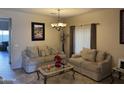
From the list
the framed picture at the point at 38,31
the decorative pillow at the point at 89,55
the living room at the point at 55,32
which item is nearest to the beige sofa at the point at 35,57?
the living room at the point at 55,32

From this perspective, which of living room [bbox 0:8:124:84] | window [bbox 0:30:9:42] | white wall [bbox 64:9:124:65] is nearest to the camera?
white wall [bbox 64:9:124:65]

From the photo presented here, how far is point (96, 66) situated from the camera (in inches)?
156

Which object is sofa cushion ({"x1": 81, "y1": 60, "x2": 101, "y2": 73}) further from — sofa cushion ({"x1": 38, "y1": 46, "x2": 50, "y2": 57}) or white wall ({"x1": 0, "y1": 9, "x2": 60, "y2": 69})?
white wall ({"x1": 0, "y1": 9, "x2": 60, "y2": 69})

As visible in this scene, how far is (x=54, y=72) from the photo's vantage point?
3676 millimetres

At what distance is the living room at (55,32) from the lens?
14.2 ft

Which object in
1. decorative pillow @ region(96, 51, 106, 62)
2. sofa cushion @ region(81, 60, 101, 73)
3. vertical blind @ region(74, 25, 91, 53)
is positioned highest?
vertical blind @ region(74, 25, 91, 53)

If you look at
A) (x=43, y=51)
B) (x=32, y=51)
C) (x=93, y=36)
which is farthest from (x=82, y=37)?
(x=32, y=51)

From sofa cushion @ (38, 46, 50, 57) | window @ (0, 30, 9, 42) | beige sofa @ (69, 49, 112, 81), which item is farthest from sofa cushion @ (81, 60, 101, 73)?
window @ (0, 30, 9, 42)

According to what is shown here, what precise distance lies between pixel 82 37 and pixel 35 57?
2.29 m

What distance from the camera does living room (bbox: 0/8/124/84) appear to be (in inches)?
171

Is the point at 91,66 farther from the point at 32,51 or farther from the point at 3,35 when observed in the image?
the point at 3,35

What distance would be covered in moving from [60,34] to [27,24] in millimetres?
2015

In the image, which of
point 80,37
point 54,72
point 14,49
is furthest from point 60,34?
point 54,72

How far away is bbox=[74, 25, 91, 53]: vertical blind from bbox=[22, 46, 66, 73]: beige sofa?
4.16ft
